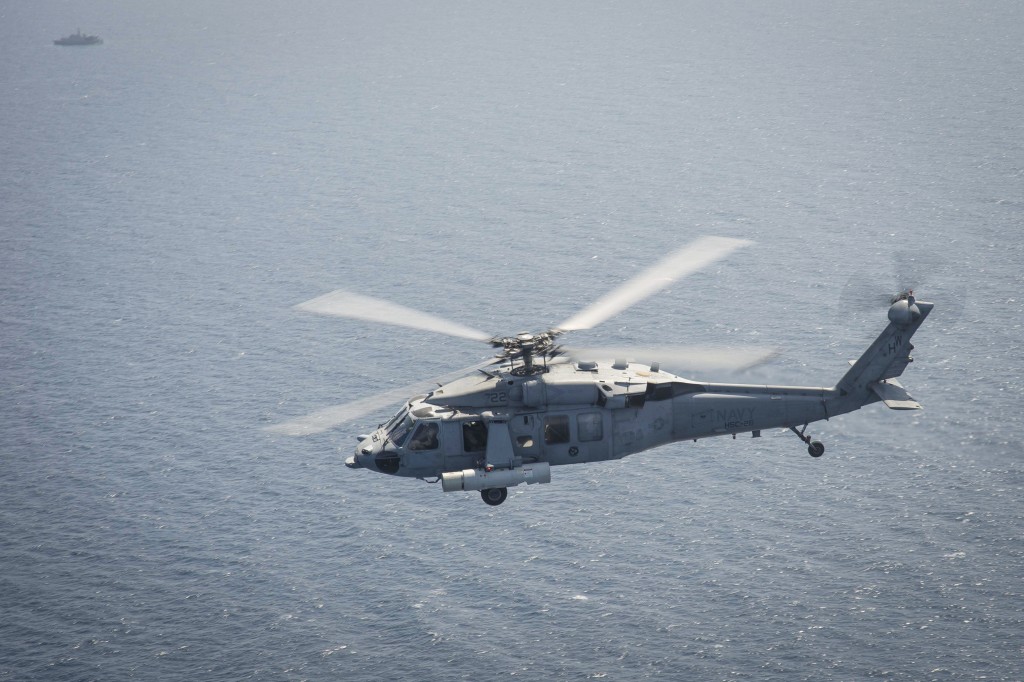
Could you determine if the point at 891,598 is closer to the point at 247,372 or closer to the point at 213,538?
the point at 213,538

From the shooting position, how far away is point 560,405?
6625 centimetres

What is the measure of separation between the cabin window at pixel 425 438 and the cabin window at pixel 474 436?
1.50 meters

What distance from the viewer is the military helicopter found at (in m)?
65.4

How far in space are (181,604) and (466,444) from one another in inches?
3213

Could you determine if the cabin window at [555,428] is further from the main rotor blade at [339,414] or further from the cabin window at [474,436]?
the main rotor blade at [339,414]

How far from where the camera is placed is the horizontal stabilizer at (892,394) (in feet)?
215

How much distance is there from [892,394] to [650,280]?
44.5 ft

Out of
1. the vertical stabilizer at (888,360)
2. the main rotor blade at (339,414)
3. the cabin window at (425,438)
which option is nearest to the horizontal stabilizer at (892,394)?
the vertical stabilizer at (888,360)

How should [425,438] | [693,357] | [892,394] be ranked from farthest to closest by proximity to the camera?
[892,394], [425,438], [693,357]

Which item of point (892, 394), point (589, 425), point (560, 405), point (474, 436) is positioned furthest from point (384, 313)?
point (892, 394)

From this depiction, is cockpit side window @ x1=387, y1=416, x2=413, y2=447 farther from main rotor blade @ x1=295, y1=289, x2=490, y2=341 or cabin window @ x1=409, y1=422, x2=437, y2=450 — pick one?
main rotor blade @ x1=295, y1=289, x2=490, y2=341

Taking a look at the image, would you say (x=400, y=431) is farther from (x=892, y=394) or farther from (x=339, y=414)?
(x=892, y=394)

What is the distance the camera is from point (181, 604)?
138500 millimetres

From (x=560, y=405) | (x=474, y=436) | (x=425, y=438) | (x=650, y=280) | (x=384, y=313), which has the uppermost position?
(x=650, y=280)
